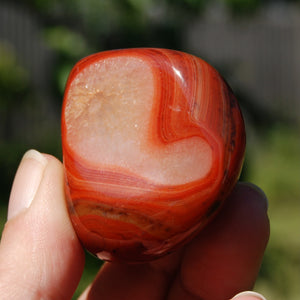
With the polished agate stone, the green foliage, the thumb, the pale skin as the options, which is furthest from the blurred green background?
the polished agate stone

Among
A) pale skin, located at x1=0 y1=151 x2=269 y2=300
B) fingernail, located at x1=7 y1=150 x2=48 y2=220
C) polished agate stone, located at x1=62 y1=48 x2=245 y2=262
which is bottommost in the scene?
pale skin, located at x1=0 y1=151 x2=269 y2=300

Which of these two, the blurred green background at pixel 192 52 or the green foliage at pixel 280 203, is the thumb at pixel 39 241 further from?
the green foliage at pixel 280 203

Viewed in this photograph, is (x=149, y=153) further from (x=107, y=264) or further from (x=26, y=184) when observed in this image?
(x=107, y=264)

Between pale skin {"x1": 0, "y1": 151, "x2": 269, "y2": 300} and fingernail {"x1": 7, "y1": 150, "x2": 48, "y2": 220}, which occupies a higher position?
fingernail {"x1": 7, "y1": 150, "x2": 48, "y2": 220}

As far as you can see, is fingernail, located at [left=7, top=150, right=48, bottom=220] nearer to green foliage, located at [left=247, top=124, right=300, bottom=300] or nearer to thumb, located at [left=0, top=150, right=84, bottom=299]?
thumb, located at [left=0, top=150, right=84, bottom=299]

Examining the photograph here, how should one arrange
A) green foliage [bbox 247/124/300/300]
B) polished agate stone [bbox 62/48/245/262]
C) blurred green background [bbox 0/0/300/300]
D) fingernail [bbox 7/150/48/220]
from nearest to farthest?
1. polished agate stone [bbox 62/48/245/262]
2. fingernail [bbox 7/150/48/220]
3. green foliage [bbox 247/124/300/300]
4. blurred green background [bbox 0/0/300/300]

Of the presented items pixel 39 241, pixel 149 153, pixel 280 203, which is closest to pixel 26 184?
pixel 39 241

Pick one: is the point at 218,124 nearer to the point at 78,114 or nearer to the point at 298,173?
the point at 78,114

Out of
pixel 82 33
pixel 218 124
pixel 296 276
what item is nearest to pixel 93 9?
pixel 82 33
